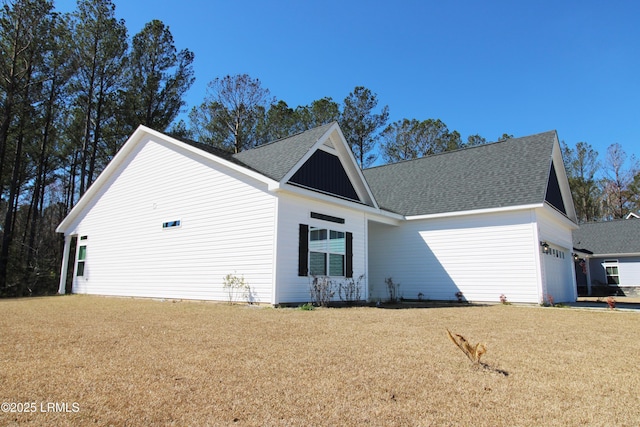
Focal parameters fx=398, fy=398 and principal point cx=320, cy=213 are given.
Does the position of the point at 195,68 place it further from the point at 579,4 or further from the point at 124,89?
the point at 579,4

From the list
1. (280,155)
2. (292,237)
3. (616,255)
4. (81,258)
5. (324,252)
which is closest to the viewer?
(292,237)

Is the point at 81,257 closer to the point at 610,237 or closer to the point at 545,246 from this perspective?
the point at 545,246

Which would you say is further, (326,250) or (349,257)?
(349,257)

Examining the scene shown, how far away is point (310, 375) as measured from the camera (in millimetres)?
3826

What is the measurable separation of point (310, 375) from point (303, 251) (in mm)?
6845

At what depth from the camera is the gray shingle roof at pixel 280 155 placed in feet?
35.4

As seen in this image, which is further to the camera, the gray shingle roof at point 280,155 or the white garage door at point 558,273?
the white garage door at point 558,273

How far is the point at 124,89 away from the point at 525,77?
20.4m

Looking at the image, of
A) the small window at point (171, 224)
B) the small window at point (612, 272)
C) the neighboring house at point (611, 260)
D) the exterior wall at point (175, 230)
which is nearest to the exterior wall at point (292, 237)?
the exterior wall at point (175, 230)

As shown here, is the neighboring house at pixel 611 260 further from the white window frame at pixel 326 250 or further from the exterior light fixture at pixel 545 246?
the white window frame at pixel 326 250

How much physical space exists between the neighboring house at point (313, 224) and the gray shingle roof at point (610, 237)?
8.71 metres

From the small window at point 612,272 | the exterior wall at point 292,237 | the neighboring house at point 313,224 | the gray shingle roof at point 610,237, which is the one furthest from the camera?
the small window at point 612,272

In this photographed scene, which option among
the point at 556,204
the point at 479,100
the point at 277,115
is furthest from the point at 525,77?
the point at 277,115

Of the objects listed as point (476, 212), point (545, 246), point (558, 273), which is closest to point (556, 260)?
point (558, 273)
